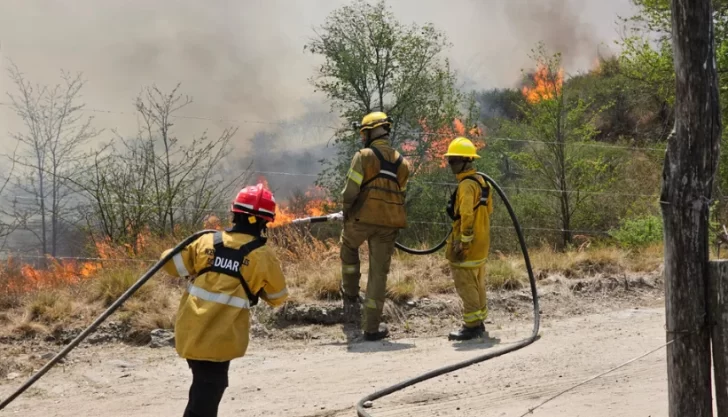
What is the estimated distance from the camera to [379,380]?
18.1ft

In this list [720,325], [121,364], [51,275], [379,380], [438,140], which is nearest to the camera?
[720,325]

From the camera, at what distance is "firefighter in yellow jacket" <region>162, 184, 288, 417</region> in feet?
12.8

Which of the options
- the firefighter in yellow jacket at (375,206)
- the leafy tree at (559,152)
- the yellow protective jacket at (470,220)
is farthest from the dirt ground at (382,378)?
the leafy tree at (559,152)

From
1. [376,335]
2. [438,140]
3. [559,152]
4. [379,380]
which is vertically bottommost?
[379,380]

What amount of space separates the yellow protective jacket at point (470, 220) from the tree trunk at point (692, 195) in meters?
3.45

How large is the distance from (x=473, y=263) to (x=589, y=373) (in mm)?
1799

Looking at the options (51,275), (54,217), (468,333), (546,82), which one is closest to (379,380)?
(468,333)

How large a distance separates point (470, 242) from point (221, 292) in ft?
11.3

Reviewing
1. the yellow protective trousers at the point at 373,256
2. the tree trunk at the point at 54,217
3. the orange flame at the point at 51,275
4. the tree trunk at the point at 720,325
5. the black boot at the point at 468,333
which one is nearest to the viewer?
the tree trunk at the point at 720,325

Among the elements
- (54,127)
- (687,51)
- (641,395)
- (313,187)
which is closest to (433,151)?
(313,187)

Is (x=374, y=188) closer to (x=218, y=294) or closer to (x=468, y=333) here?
(x=468, y=333)

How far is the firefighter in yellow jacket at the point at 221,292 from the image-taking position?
3893mm

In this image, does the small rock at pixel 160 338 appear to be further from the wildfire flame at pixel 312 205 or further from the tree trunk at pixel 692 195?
the wildfire flame at pixel 312 205

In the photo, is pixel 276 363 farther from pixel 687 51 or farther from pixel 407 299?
pixel 687 51
